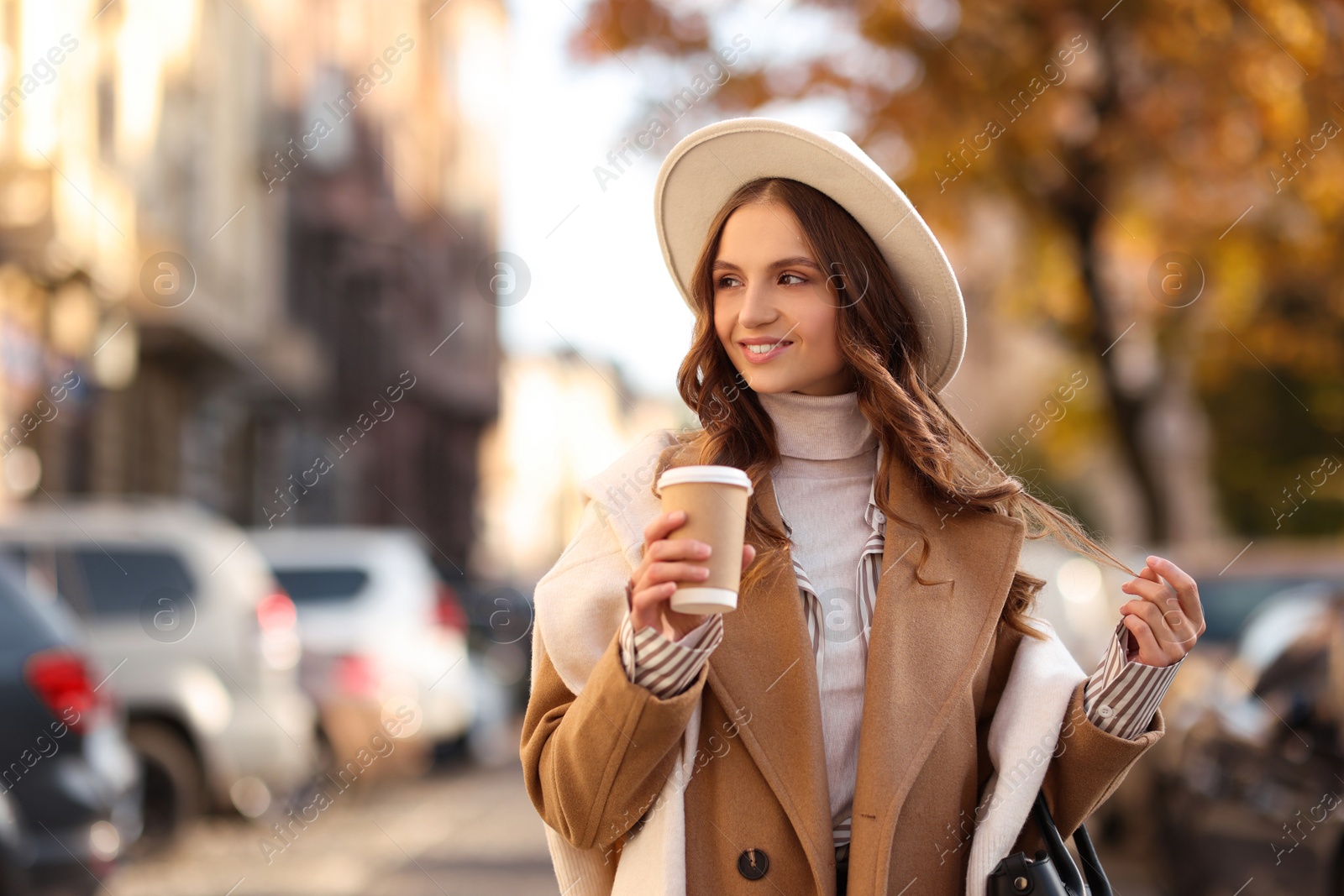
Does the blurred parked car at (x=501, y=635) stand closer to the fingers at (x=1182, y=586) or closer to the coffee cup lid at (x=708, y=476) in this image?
the fingers at (x=1182, y=586)

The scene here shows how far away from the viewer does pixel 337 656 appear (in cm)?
1129

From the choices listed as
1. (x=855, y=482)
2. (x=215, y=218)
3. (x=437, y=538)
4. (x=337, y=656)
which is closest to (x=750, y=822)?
(x=855, y=482)

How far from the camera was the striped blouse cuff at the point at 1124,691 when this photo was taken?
2311mm

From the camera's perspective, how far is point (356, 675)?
11227 mm

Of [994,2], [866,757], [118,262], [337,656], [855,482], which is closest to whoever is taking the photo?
[866,757]

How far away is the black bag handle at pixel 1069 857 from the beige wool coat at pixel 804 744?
4 cm

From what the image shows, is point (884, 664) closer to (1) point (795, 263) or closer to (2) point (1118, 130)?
(1) point (795, 263)

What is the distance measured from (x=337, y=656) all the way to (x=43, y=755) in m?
5.11

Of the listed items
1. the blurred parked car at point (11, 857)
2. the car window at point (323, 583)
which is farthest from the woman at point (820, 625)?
the car window at point (323, 583)

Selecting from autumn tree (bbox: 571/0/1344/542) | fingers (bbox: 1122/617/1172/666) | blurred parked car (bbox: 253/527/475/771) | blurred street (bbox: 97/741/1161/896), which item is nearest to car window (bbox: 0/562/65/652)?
blurred street (bbox: 97/741/1161/896)

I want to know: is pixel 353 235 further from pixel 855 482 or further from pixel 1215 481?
pixel 855 482

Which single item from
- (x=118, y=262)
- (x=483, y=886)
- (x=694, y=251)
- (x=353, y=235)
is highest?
(x=353, y=235)

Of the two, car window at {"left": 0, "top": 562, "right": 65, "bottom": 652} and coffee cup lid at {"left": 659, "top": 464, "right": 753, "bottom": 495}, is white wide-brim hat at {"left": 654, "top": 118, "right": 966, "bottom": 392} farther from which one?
car window at {"left": 0, "top": 562, "right": 65, "bottom": 652}

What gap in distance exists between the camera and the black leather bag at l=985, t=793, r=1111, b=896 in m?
2.19
